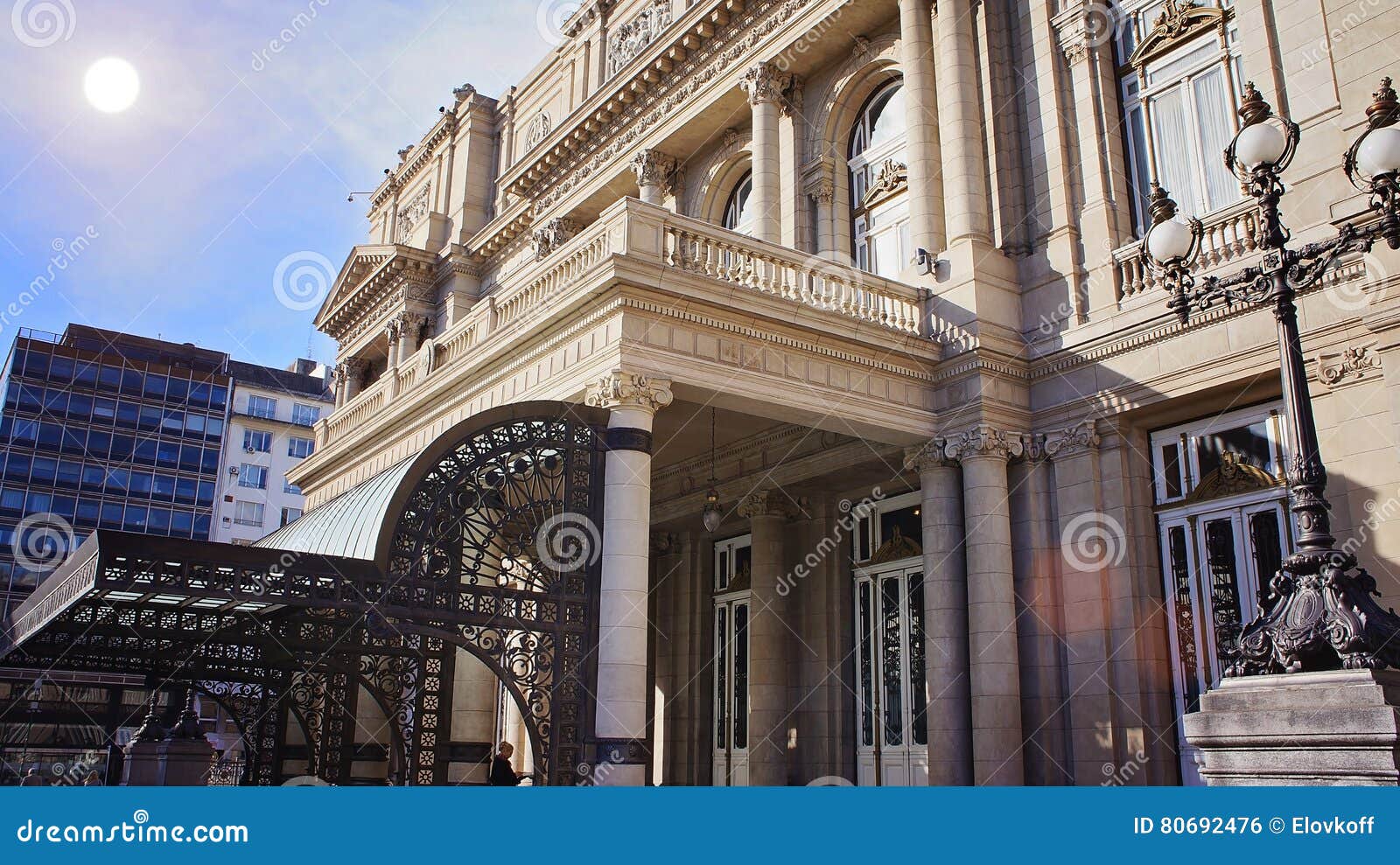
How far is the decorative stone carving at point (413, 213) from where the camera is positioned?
1570 inches

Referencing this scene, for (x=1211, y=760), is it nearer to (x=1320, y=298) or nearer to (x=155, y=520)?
(x=1320, y=298)

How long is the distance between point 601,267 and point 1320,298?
9077 mm

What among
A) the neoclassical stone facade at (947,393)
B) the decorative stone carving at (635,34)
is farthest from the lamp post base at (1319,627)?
the decorative stone carving at (635,34)

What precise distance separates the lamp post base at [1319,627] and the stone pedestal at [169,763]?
11.3 metres

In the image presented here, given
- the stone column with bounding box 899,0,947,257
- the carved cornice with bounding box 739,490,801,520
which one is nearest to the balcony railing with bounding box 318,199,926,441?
the stone column with bounding box 899,0,947,257

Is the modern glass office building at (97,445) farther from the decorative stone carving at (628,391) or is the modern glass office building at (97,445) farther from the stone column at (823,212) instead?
the decorative stone carving at (628,391)

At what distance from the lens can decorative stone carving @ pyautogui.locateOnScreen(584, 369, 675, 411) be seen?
45.9 ft

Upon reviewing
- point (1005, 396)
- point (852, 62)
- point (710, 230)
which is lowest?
point (1005, 396)

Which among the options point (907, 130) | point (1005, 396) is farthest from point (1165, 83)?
point (1005, 396)

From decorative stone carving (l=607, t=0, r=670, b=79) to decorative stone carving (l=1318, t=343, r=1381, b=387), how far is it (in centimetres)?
1937

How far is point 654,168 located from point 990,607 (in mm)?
14593

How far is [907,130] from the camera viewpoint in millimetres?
19422

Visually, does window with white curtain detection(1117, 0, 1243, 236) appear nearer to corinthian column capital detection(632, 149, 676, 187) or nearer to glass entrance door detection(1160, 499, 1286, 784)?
glass entrance door detection(1160, 499, 1286, 784)
